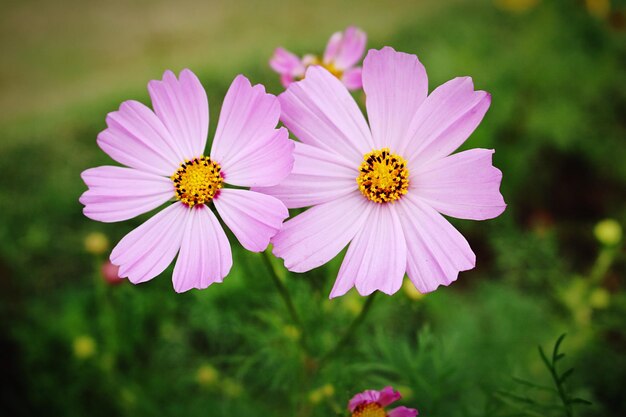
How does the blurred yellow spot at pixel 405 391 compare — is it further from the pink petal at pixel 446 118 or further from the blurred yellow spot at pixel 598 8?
the blurred yellow spot at pixel 598 8

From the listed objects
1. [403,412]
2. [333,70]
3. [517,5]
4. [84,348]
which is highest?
[517,5]

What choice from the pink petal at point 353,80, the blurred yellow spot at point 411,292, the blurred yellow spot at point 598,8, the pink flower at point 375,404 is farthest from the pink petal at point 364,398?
the blurred yellow spot at point 598,8

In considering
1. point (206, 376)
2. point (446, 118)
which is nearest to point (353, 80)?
point (446, 118)

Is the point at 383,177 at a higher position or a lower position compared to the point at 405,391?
higher

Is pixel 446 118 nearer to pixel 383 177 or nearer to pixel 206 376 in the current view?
pixel 383 177

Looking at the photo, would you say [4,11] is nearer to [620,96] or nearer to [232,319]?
[232,319]

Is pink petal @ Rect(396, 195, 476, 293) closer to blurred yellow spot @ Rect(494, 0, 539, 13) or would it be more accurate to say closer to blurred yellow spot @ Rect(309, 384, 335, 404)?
blurred yellow spot @ Rect(309, 384, 335, 404)
